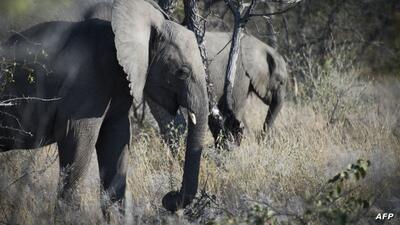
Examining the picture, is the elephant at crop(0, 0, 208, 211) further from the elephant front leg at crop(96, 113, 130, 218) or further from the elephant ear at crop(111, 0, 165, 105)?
the elephant front leg at crop(96, 113, 130, 218)

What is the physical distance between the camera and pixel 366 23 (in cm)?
1627

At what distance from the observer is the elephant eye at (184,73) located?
7.25 metres

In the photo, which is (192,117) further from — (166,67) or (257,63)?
(257,63)

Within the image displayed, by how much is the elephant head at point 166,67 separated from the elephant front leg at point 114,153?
446mm

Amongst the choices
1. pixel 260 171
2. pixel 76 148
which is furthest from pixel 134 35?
pixel 260 171

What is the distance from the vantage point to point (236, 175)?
798 cm

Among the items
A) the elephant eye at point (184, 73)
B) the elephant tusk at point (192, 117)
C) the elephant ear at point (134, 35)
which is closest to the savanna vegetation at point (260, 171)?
the elephant ear at point (134, 35)

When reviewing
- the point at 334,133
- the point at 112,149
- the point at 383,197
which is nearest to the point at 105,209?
the point at 112,149

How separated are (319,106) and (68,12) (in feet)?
17.7

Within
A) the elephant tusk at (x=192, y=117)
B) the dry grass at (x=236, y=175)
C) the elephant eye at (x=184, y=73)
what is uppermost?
the elephant eye at (x=184, y=73)

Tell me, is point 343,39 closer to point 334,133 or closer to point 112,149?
point 334,133

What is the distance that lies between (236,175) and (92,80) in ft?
5.88

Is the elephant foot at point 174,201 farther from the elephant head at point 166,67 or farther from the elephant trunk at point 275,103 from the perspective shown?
the elephant trunk at point 275,103

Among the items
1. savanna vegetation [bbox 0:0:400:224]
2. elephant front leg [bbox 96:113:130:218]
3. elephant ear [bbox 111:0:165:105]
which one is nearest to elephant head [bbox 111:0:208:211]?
elephant ear [bbox 111:0:165:105]
